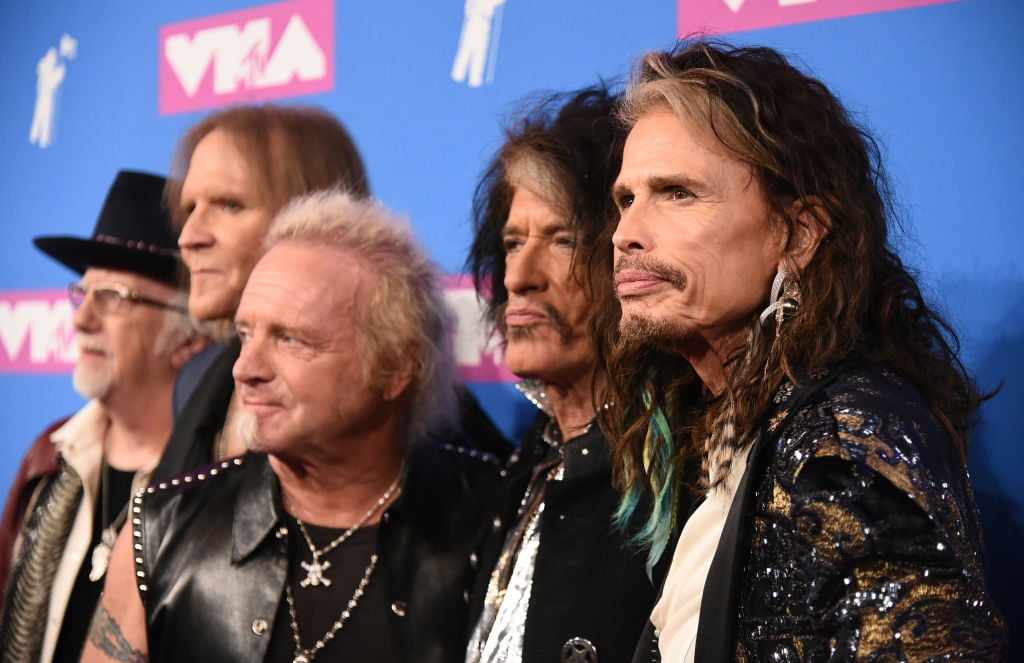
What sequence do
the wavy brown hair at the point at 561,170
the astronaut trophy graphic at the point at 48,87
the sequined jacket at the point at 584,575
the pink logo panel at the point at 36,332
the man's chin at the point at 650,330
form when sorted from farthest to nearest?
the astronaut trophy graphic at the point at 48,87 → the pink logo panel at the point at 36,332 → the wavy brown hair at the point at 561,170 → the sequined jacket at the point at 584,575 → the man's chin at the point at 650,330

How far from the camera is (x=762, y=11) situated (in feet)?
8.43

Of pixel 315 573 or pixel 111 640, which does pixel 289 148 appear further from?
pixel 111 640

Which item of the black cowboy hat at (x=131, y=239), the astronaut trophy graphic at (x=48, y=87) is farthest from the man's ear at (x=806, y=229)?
the astronaut trophy graphic at (x=48, y=87)

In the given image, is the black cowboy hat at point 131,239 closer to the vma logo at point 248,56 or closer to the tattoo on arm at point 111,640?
the vma logo at point 248,56

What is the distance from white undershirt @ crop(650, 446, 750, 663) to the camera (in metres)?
1.63

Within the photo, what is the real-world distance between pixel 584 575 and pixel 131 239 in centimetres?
197

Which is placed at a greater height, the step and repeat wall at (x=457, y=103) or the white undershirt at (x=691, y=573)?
the step and repeat wall at (x=457, y=103)

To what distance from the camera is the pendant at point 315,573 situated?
2.33 meters

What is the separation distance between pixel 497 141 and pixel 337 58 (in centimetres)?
101

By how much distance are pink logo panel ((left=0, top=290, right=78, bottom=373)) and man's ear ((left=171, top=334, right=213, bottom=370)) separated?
113 cm

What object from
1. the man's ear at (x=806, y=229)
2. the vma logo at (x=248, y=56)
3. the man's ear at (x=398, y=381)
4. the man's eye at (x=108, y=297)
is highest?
the vma logo at (x=248, y=56)

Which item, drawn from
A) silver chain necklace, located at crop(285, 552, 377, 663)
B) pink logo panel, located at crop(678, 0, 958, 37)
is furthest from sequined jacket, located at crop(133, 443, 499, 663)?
pink logo panel, located at crop(678, 0, 958, 37)

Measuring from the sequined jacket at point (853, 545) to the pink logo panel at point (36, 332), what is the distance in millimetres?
3365

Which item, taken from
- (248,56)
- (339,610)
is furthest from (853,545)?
(248,56)
